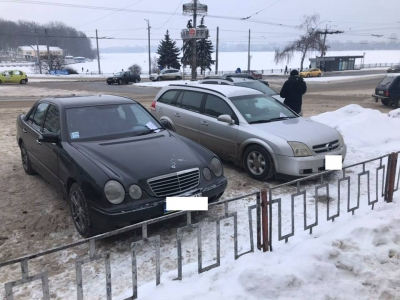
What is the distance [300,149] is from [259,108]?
1.56 metres

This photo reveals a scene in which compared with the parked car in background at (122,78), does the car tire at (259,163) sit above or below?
below

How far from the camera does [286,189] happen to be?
6020mm

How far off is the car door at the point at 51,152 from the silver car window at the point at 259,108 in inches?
126

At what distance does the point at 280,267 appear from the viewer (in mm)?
3336

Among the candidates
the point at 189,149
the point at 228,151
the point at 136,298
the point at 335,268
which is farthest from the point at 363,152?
the point at 136,298

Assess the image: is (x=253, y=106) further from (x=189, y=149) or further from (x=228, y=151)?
(x=189, y=149)

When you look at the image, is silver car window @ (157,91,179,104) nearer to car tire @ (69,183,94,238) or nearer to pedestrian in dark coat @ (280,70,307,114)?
pedestrian in dark coat @ (280,70,307,114)

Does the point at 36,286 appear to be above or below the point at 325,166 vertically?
below

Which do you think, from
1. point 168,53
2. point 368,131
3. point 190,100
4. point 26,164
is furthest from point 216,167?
point 168,53

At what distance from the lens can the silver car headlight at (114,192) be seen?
3.99 metres

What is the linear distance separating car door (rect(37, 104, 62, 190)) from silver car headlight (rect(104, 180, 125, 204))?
3.88ft

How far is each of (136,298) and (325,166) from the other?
3957 mm

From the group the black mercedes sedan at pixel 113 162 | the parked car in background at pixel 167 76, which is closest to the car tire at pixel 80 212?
the black mercedes sedan at pixel 113 162

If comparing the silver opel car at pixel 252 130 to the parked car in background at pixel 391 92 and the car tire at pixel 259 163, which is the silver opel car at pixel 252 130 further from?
the parked car in background at pixel 391 92
